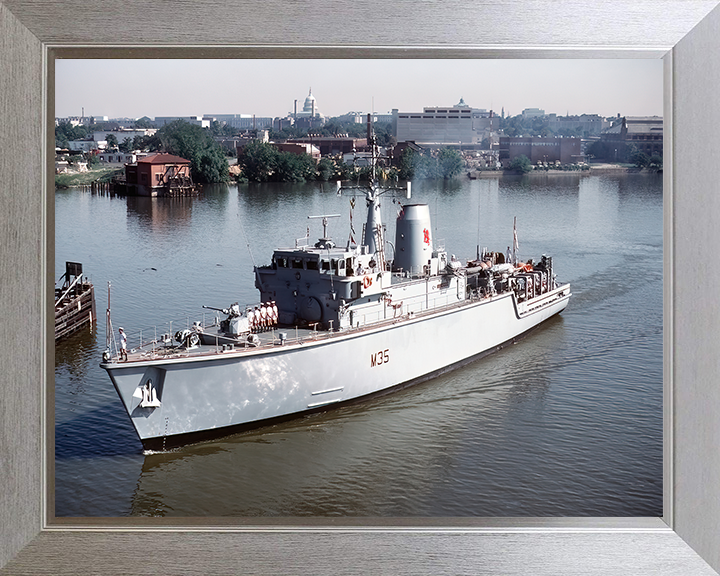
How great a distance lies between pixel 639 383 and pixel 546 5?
387 cm

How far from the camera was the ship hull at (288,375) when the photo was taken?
9469mm

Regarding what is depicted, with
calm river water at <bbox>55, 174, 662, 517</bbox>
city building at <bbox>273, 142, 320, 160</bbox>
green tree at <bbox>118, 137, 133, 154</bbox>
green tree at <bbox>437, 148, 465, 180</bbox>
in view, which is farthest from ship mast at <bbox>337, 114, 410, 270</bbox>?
green tree at <bbox>118, 137, 133, 154</bbox>

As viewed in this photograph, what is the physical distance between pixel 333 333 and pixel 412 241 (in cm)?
294

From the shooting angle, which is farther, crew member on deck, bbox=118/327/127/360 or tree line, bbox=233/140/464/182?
crew member on deck, bbox=118/327/127/360

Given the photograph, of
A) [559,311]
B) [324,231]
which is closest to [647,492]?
[324,231]

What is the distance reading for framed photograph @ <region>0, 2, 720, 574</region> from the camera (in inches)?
217

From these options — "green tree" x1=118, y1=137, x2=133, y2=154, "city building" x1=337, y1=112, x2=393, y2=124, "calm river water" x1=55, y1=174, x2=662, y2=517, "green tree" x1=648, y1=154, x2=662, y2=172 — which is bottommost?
"calm river water" x1=55, y1=174, x2=662, y2=517

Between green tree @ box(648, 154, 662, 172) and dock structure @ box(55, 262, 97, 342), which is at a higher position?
green tree @ box(648, 154, 662, 172)

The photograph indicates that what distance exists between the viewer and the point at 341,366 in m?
10.9

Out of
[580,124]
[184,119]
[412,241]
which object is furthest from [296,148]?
[412,241]

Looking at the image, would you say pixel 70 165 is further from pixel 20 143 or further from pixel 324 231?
pixel 324 231

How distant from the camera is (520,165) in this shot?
8.63 metres

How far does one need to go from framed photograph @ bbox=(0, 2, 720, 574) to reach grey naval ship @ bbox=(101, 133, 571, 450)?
12.0ft

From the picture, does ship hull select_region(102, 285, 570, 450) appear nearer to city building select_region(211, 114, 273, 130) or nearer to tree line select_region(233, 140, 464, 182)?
tree line select_region(233, 140, 464, 182)
